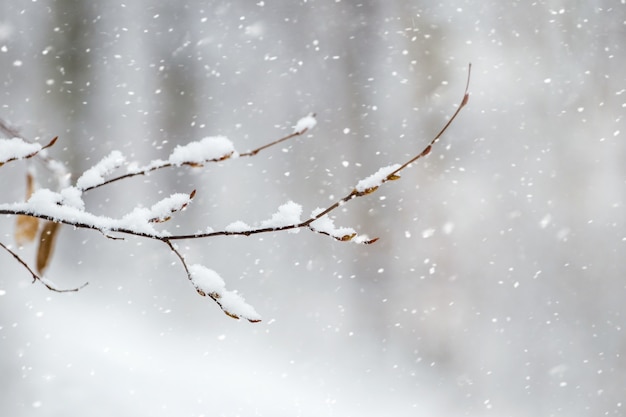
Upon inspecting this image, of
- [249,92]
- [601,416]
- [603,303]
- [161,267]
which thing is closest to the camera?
[601,416]

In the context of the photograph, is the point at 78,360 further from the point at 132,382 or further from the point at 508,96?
the point at 508,96

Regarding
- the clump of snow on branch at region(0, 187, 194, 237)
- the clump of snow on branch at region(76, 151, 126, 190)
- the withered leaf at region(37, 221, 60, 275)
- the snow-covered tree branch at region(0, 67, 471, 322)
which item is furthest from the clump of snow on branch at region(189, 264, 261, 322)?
the withered leaf at region(37, 221, 60, 275)

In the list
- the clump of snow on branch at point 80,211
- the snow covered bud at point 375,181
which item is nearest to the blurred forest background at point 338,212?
the clump of snow on branch at point 80,211

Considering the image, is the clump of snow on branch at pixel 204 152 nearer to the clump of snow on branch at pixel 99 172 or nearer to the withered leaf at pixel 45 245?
the clump of snow on branch at pixel 99 172

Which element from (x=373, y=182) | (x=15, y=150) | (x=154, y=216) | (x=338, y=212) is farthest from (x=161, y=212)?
(x=338, y=212)

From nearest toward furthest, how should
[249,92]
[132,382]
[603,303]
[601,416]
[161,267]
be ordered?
1. [132,382]
2. [601,416]
3. [161,267]
4. [603,303]
5. [249,92]

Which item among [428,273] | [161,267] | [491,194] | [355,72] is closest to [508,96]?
[491,194]

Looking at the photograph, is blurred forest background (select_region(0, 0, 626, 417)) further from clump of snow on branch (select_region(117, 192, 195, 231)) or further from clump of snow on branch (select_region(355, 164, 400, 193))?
clump of snow on branch (select_region(355, 164, 400, 193))
